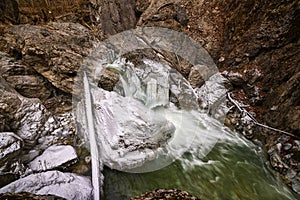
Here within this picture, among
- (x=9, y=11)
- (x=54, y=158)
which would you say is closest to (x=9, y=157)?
(x=54, y=158)

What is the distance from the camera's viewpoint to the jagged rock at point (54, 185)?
2.72 meters

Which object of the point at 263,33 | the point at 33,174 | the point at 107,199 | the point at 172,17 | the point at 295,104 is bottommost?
the point at 107,199

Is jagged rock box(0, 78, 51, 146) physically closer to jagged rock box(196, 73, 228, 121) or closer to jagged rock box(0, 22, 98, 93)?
jagged rock box(0, 22, 98, 93)

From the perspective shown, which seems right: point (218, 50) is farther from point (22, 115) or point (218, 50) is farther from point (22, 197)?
point (22, 197)

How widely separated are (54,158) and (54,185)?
67 centimetres

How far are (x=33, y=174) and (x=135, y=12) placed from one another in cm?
640

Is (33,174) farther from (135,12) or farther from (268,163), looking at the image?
(135,12)

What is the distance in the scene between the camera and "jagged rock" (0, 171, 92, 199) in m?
2.72

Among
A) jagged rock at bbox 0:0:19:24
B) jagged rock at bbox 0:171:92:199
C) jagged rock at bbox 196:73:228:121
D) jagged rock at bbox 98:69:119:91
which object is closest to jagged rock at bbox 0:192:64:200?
jagged rock at bbox 0:171:92:199

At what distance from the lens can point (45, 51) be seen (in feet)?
15.8

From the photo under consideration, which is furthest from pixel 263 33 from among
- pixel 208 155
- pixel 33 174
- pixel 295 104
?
pixel 33 174

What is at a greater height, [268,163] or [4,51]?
[4,51]

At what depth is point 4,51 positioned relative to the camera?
482cm

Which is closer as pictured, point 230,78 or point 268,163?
point 268,163
